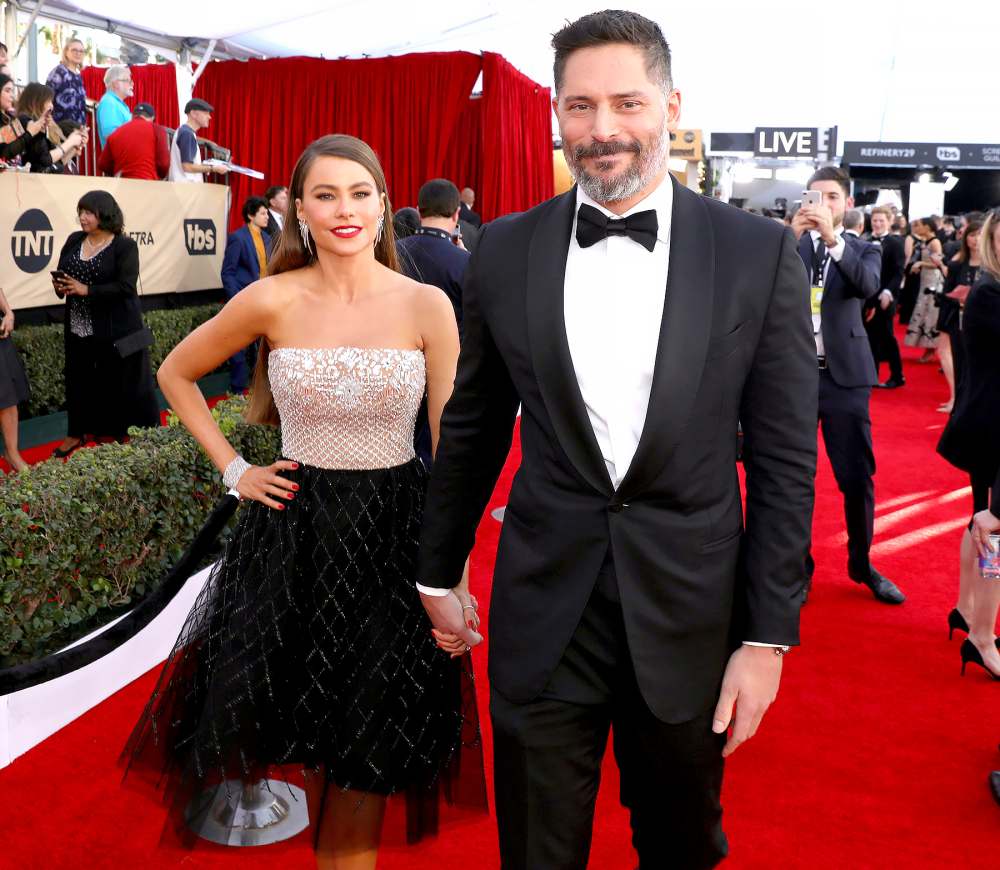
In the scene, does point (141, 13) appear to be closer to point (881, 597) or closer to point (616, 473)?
point (881, 597)

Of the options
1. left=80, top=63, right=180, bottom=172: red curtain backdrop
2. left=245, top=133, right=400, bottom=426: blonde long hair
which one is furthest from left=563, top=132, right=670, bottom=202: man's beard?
left=80, top=63, right=180, bottom=172: red curtain backdrop

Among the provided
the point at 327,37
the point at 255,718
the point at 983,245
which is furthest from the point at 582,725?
the point at 327,37

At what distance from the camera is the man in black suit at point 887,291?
36.3 ft

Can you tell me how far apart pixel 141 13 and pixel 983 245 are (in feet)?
29.7

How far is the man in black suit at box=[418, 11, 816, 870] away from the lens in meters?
1.73

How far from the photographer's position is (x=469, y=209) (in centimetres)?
1288

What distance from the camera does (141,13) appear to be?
34.0 ft

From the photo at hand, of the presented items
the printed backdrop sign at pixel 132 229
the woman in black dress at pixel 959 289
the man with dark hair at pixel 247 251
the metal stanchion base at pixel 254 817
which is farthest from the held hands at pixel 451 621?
the man with dark hair at pixel 247 251

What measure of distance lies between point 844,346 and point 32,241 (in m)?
5.95

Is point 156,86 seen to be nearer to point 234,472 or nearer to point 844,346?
point 844,346

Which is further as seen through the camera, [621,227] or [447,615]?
[447,615]

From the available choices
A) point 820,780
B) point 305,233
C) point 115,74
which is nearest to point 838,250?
point 820,780

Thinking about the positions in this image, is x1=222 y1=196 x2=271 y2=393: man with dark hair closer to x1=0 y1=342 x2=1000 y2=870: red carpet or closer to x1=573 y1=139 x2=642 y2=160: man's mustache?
x1=0 y1=342 x2=1000 y2=870: red carpet

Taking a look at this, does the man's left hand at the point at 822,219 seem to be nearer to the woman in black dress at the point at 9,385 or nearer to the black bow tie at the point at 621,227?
the black bow tie at the point at 621,227
